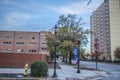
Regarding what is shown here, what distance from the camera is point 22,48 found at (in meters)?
87.3

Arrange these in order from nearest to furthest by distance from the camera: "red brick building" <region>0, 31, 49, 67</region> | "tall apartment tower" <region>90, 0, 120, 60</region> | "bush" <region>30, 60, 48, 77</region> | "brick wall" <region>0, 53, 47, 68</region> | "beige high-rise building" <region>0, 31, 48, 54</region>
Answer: "bush" <region>30, 60, 48, 77</region> < "brick wall" <region>0, 53, 47, 68</region> < "red brick building" <region>0, 31, 49, 67</region> < "beige high-rise building" <region>0, 31, 48, 54</region> < "tall apartment tower" <region>90, 0, 120, 60</region>

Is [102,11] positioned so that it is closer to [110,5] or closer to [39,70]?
[110,5]

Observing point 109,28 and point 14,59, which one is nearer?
point 14,59

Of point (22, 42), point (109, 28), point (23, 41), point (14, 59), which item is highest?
point (109, 28)

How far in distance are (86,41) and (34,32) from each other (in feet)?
128

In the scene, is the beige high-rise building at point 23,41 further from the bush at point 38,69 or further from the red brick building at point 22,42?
the bush at point 38,69

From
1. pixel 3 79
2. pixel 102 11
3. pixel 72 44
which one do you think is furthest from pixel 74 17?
pixel 102 11

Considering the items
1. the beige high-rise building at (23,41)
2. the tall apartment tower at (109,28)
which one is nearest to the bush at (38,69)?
the beige high-rise building at (23,41)

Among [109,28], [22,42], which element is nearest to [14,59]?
[22,42]

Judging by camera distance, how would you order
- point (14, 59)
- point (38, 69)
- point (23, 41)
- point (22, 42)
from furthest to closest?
point (23, 41)
point (22, 42)
point (14, 59)
point (38, 69)

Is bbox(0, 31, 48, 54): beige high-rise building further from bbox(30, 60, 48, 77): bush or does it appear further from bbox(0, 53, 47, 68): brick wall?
bbox(30, 60, 48, 77): bush

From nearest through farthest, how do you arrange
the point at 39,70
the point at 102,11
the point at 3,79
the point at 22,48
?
the point at 3,79
the point at 39,70
the point at 22,48
the point at 102,11

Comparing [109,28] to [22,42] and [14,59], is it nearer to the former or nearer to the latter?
[22,42]

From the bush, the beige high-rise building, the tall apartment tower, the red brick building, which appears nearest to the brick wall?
the bush
